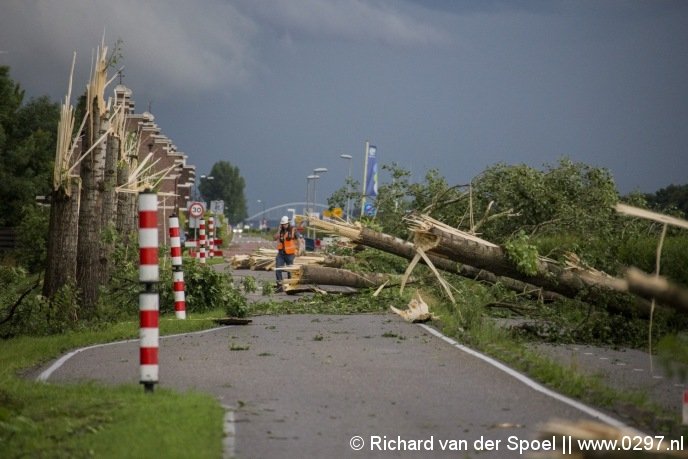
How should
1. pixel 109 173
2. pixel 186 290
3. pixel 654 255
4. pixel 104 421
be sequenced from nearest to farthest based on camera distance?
pixel 104 421 → pixel 654 255 → pixel 186 290 → pixel 109 173

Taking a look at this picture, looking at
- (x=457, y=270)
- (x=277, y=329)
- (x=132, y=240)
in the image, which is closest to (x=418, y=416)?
(x=277, y=329)

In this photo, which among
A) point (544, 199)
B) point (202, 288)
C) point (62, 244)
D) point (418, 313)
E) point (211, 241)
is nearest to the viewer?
point (418, 313)

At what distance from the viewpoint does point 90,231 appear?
20578 millimetres

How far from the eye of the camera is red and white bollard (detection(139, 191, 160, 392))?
10375mm

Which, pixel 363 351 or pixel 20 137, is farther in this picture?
pixel 20 137

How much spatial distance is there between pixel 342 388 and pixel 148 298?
189 centimetres

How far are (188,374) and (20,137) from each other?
213ft

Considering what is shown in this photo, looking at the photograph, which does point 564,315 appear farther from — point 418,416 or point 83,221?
point 418,416

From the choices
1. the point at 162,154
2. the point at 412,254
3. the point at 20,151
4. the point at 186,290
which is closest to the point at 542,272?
the point at 412,254

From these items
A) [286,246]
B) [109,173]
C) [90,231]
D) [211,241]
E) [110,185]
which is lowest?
[211,241]

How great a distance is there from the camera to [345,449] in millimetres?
7848

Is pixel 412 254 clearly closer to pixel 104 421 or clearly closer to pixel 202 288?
pixel 202 288

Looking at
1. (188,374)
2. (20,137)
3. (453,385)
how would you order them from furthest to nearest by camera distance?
(20,137) < (188,374) < (453,385)

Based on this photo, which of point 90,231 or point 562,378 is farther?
point 90,231
